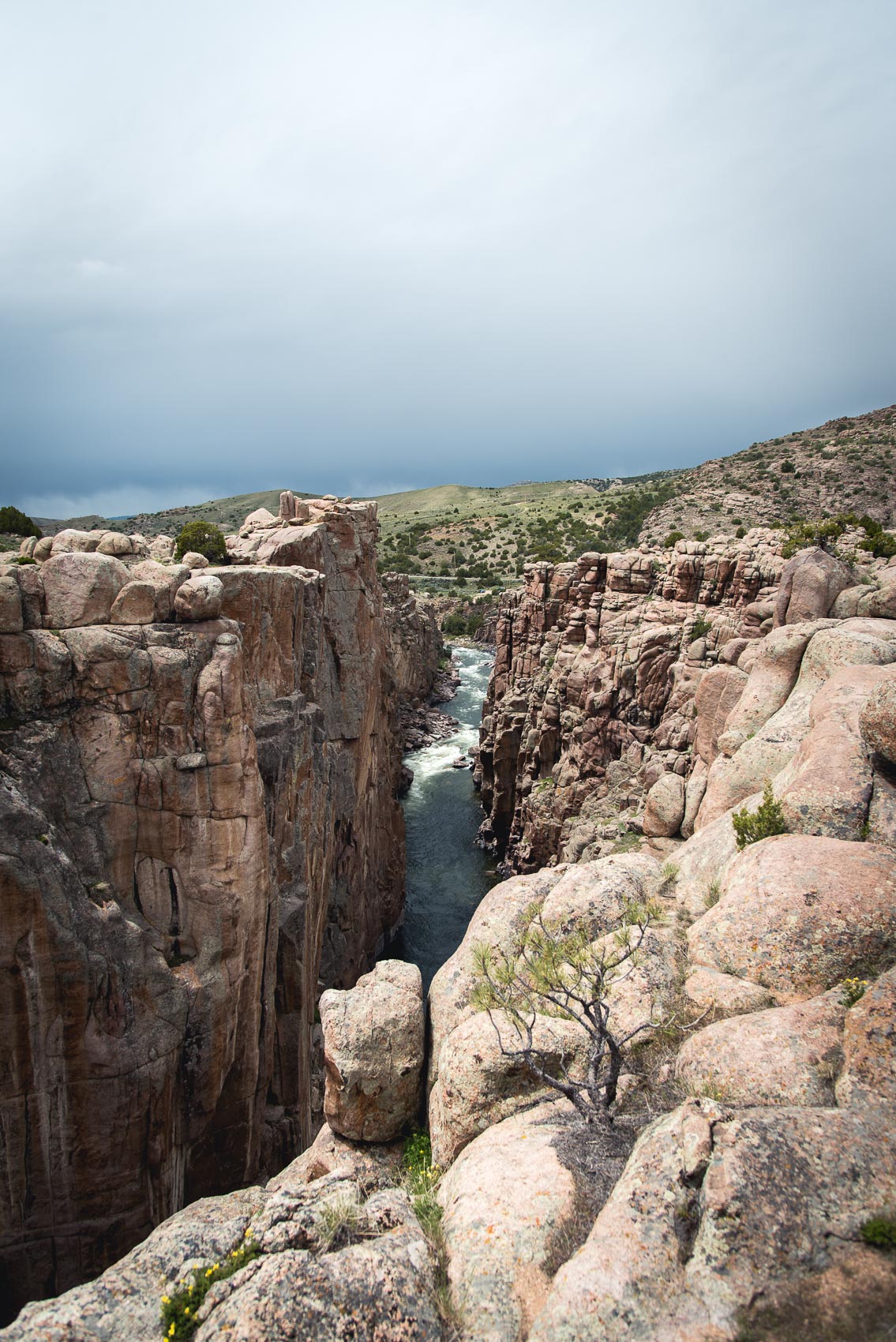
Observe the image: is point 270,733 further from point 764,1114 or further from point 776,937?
point 764,1114

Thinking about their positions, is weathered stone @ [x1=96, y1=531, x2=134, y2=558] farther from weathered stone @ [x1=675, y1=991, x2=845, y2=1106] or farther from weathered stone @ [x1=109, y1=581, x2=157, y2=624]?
weathered stone @ [x1=675, y1=991, x2=845, y2=1106]

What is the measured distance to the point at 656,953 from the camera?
42.1 feet

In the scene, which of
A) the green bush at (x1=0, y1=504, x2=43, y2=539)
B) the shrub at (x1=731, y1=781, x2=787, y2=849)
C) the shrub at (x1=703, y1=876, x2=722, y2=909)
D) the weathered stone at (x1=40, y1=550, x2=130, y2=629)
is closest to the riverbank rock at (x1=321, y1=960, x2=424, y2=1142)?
the shrub at (x1=703, y1=876, x2=722, y2=909)

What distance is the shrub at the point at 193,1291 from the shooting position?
8031 millimetres

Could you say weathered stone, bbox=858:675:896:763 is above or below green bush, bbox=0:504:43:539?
below

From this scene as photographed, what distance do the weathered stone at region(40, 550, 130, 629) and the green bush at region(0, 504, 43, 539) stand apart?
27.3 m

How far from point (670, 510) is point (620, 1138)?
86.7m

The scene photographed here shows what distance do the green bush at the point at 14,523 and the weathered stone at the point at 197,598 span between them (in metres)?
27.3

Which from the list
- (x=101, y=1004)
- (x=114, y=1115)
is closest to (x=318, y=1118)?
(x=114, y=1115)

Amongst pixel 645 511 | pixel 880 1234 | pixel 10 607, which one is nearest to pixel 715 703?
pixel 880 1234

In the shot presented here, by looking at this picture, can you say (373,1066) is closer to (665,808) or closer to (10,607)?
(10,607)

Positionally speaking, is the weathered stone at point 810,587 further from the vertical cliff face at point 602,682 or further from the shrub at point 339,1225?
the shrub at point 339,1225

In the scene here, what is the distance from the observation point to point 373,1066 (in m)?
13.3

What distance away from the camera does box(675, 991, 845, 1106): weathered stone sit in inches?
342
